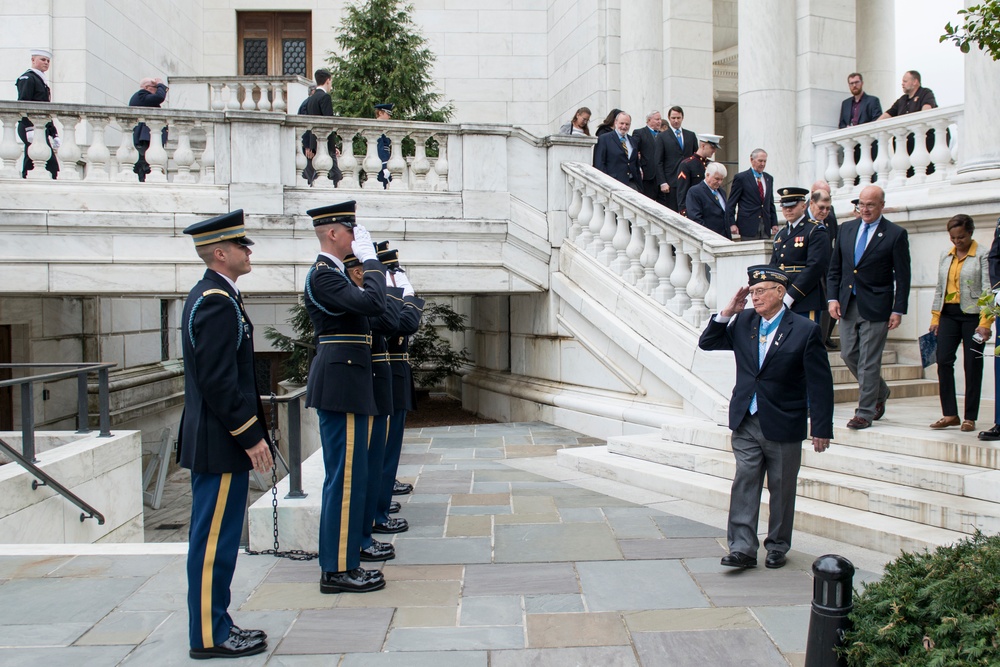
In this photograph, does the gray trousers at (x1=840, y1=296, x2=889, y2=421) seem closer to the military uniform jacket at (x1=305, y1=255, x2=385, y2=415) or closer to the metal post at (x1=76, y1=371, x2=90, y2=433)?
the military uniform jacket at (x1=305, y1=255, x2=385, y2=415)

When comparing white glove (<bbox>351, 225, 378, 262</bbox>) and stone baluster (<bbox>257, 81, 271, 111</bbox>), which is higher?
stone baluster (<bbox>257, 81, 271, 111</bbox>)

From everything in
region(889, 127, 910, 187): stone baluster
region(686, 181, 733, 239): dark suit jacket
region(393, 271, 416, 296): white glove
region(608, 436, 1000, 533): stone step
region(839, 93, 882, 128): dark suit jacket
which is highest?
region(839, 93, 882, 128): dark suit jacket

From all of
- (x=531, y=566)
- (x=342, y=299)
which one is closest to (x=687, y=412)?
(x=531, y=566)

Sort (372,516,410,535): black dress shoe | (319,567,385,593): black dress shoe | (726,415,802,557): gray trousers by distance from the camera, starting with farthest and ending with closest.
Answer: (372,516,410,535): black dress shoe → (726,415,802,557): gray trousers → (319,567,385,593): black dress shoe

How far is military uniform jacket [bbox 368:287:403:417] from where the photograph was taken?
5348 mm

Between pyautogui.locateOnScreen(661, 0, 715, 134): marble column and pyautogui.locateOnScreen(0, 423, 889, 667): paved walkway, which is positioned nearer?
pyautogui.locateOnScreen(0, 423, 889, 667): paved walkway

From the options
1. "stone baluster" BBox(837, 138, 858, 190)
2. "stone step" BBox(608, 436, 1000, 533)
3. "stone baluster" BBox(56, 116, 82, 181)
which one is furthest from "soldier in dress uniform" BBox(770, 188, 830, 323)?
"stone baluster" BBox(56, 116, 82, 181)

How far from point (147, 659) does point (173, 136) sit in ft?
28.5

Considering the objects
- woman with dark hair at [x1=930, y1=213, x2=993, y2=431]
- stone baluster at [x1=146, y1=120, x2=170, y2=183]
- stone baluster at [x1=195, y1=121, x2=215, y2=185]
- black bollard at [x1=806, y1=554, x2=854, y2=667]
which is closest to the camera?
black bollard at [x1=806, y1=554, x2=854, y2=667]

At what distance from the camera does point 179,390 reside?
16547 mm

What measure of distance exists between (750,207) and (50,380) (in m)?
7.68

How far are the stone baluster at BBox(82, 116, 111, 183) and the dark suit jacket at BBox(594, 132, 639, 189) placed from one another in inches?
233

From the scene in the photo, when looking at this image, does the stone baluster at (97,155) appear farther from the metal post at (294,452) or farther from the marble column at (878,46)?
the marble column at (878,46)

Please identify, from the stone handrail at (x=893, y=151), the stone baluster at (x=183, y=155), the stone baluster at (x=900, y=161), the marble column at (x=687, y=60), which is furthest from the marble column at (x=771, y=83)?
the stone baluster at (x=183, y=155)
